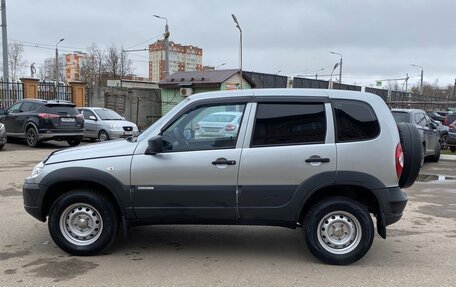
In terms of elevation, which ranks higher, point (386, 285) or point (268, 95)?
point (268, 95)

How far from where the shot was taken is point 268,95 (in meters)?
4.99

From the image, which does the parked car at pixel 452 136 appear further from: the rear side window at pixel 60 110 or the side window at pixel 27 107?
the side window at pixel 27 107

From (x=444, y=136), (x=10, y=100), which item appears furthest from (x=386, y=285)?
(x=10, y=100)

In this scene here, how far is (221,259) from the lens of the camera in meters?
5.05

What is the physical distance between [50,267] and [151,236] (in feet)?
4.77

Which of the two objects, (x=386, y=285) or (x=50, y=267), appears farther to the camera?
(x=50, y=267)

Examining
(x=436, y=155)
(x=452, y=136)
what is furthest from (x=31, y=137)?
(x=452, y=136)

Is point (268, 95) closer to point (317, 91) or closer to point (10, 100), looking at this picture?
point (317, 91)

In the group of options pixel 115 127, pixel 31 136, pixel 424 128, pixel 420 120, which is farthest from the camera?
pixel 115 127

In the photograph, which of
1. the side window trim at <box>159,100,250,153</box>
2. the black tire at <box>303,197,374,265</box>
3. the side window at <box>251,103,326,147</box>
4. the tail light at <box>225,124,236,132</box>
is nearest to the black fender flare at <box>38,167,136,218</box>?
the side window trim at <box>159,100,250,153</box>

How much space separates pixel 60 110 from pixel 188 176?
42.3 feet

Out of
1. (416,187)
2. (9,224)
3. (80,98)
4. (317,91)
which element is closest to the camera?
(317,91)

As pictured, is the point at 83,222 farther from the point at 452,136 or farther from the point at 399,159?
the point at 452,136

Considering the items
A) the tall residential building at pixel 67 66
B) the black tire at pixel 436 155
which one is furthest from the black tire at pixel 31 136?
the tall residential building at pixel 67 66
